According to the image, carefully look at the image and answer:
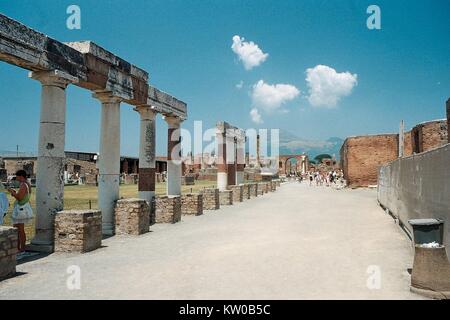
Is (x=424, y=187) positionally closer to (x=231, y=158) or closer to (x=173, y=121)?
(x=173, y=121)

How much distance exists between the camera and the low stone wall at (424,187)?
19.6 feet

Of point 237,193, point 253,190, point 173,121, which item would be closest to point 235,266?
point 173,121

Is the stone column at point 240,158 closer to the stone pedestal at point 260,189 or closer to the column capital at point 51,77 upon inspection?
the stone pedestal at point 260,189

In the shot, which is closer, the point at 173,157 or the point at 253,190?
the point at 173,157

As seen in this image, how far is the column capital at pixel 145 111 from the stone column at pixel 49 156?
14.0 ft

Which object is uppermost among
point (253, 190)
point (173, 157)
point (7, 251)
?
point (173, 157)

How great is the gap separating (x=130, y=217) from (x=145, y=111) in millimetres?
4054

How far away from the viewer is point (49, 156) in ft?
26.5

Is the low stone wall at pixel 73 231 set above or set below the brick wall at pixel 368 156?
Result: below

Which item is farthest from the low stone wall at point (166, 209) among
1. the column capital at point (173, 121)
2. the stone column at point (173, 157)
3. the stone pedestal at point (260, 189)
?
the stone pedestal at point (260, 189)

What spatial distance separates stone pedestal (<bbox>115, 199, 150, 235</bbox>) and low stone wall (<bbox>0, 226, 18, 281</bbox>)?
4146mm
